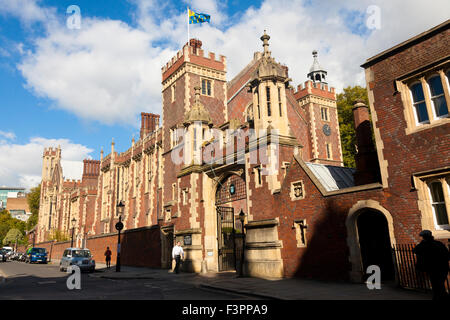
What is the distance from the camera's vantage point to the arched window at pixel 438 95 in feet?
35.6

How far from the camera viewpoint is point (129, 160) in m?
46.5

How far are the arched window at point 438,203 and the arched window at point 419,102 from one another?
212 cm

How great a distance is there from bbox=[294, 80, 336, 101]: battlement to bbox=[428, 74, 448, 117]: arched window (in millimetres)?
25602

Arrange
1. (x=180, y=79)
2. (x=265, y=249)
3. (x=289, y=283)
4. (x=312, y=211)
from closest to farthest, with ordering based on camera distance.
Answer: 1. (x=289, y=283)
2. (x=312, y=211)
3. (x=265, y=249)
4. (x=180, y=79)

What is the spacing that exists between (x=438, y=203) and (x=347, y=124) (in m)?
30.3

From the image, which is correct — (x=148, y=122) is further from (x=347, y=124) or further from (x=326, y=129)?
(x=347, y=124)

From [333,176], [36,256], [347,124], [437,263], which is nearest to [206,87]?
[347,124]

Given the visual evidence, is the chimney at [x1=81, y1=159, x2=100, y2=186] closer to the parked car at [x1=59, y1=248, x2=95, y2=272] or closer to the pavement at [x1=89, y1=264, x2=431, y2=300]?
the parked car at [x1=59, y1=248, x2=95, y2=272]

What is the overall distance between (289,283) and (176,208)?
41.7ft

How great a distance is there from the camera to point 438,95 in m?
11.0

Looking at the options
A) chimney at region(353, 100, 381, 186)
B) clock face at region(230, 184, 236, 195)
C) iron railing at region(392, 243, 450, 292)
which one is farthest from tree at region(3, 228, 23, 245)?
iron railing at region(392, 243, 450, 292)

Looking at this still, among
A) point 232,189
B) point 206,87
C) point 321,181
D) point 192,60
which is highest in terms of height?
point 192,60

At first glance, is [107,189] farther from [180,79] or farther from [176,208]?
[176,208]

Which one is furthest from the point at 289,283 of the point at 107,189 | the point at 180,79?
the point at 107,189
